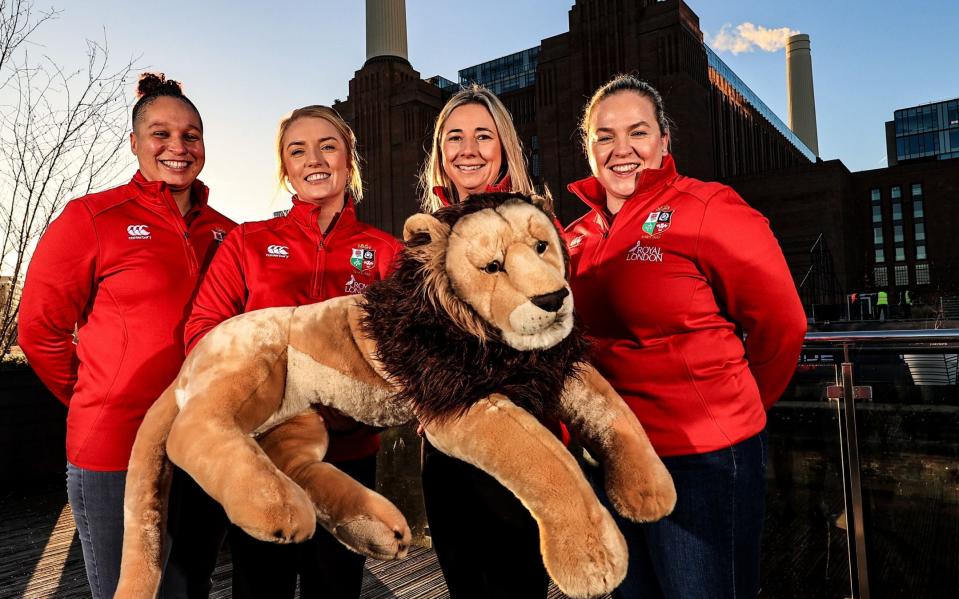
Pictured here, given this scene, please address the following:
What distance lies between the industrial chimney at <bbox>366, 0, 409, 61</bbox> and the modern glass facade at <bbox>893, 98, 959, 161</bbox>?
5477 cm

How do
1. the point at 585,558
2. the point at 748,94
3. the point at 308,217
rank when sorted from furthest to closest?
the point at 748,94 → the point at 308,217 → the point at 585,558

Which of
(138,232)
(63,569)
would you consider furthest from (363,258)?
(63,569)

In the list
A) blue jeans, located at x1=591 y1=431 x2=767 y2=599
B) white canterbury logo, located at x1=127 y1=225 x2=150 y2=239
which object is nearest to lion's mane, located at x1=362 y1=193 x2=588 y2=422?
blue jeans, located at x1=591 y1=431 x2=767 y2=599

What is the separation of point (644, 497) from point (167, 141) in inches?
67.5

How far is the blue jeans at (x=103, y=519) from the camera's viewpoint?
5.87ft

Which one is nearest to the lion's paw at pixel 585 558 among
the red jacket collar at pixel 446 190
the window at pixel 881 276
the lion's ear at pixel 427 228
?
the lion's ear at pixel 427 228

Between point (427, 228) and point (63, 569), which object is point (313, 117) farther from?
point (63, 569)

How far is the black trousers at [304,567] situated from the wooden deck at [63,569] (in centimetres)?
185

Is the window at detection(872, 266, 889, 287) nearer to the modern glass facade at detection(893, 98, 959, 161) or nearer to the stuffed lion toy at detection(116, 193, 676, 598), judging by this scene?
the modern glass facade at detection(893, 98, 959, 161)

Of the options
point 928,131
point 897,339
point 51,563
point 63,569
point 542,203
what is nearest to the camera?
point 542,203

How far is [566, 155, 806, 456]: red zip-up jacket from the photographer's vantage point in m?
1.54

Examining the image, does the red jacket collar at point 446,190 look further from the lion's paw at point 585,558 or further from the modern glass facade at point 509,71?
the modern glass facade at point 509,71

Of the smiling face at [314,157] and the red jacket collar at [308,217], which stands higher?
the smiling face at [314,157]

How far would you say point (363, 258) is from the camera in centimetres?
191
